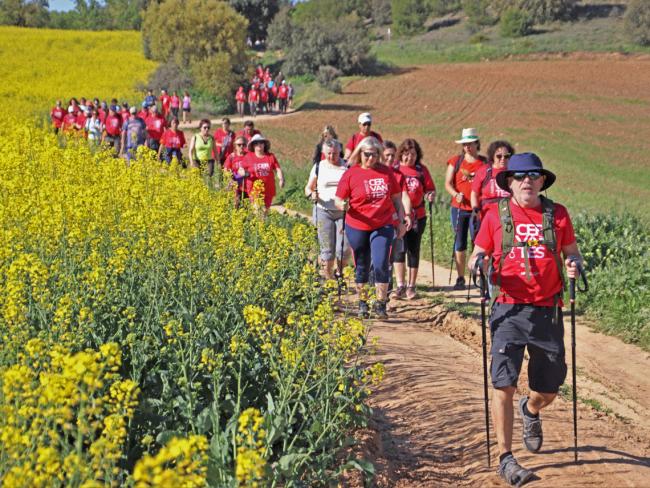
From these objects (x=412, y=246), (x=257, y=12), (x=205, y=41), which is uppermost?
(x=257, y=12)

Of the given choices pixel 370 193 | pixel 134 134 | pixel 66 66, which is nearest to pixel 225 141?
pixel 134 134

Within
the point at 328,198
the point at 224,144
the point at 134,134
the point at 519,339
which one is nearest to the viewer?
the point at 519,339

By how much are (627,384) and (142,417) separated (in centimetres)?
499

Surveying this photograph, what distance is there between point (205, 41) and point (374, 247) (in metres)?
40.4

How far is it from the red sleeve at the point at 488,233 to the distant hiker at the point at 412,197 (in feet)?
15.6

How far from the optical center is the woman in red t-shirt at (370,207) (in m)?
8.60

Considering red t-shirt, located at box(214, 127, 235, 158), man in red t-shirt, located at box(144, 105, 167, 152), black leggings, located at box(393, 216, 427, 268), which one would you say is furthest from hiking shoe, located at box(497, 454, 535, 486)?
man in red t-shirt, located at box(144, 105, 167, 152)

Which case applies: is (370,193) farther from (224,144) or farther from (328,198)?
(224,144)

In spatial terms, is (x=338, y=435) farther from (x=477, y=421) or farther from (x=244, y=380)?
(x=477, y=421)

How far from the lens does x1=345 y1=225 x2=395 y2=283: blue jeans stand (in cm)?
874

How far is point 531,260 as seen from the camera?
5.33 metres

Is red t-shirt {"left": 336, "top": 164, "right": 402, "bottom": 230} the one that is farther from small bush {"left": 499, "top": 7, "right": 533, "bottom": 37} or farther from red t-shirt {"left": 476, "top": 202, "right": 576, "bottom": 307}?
small bush {"left": 499, "top": 7, "right": 533, "bottom": 37}

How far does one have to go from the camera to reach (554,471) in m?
5.55

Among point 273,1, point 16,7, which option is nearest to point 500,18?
point 273,1
